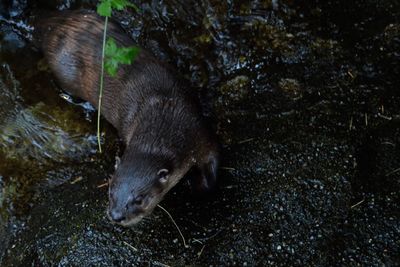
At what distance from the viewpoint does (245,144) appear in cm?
318

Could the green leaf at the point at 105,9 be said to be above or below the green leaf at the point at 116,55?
above

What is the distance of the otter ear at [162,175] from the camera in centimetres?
271

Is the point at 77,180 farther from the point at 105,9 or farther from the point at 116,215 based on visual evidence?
the point at 105,9

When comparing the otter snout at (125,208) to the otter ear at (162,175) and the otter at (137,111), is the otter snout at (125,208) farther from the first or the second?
the otter ear at (162,175)

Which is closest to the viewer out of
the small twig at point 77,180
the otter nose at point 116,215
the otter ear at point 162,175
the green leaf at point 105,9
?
the otter nose at point 116,215

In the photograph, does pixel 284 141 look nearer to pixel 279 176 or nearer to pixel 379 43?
pixel 279 176

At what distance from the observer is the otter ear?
8.90 ft

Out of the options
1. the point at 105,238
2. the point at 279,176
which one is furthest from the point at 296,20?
the point at 105,238

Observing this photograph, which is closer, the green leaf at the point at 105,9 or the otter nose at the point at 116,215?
the otter nose at the point at 116,215

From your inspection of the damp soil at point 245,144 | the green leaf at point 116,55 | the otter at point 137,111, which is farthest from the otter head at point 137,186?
the green leaf at point 116,55

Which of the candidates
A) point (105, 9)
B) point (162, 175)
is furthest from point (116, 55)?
point (162, 175)

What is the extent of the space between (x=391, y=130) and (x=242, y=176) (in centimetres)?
92

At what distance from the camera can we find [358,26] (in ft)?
12.0

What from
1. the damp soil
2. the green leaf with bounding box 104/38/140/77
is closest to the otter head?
the damp soil
